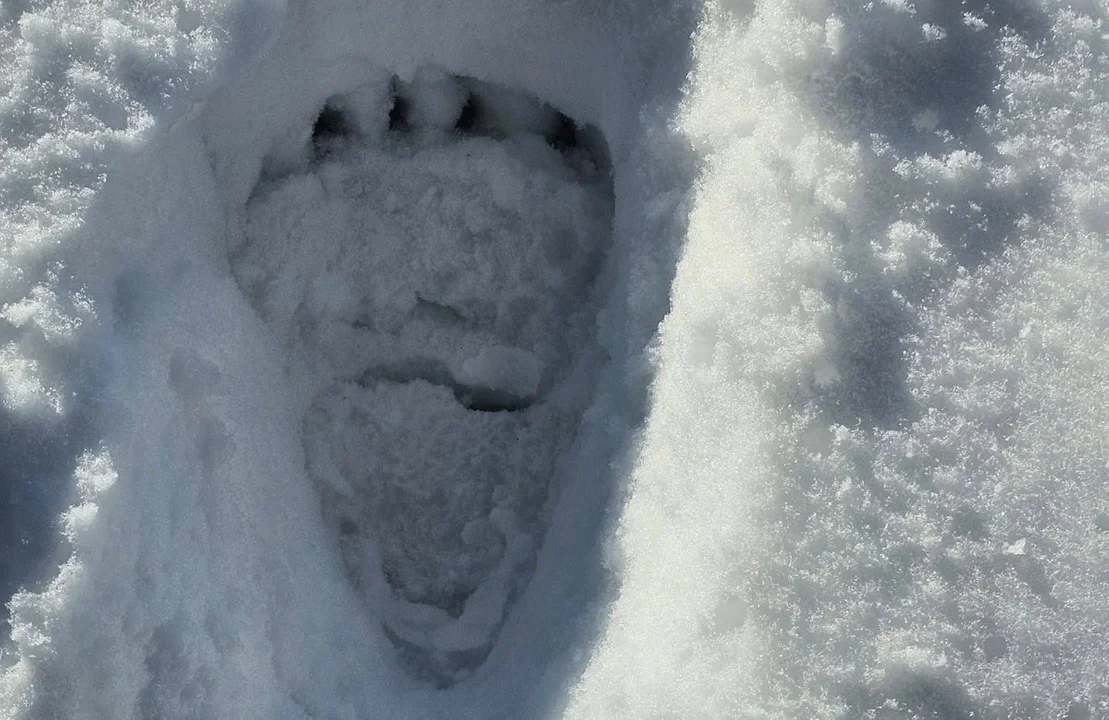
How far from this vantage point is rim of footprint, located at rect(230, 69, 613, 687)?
3.86ft

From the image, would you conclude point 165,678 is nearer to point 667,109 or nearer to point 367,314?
point 367,314

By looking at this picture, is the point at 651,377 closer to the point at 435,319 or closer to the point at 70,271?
the point at 435,319

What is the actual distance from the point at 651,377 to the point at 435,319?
1.04 ft

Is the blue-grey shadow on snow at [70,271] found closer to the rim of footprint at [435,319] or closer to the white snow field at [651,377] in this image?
the white snow field at [651,377]

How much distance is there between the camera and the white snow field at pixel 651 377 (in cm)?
91

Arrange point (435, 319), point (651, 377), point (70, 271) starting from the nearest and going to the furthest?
point (70, 271) → point (651, 377) → point (435, 319)

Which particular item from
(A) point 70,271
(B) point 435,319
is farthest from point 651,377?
(A) point 70,271

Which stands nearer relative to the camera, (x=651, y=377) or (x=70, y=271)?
(x=70, y=271)

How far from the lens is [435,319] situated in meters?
1.25

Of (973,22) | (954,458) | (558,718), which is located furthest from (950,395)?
(558,718)

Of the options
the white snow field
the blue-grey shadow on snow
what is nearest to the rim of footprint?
the white snow field

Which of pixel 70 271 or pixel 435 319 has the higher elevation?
pixel 435 319

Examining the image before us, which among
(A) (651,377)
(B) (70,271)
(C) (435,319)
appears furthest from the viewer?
(C) (435,319)

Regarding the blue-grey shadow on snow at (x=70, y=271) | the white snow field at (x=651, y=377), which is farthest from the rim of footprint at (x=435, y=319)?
the blue-grey shadow on snow at (x=70, y=271)
